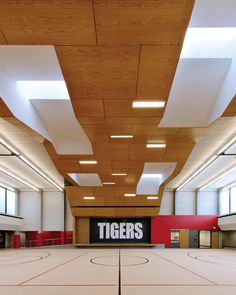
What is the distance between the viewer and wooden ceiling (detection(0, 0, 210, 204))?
14.5 feet

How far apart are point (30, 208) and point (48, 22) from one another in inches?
1282

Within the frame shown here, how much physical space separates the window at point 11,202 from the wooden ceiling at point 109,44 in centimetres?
2596

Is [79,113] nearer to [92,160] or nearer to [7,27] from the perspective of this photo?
[7,27]

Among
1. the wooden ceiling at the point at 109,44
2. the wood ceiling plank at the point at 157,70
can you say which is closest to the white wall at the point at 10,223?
A: the wooden ceiling at the point at 109,44

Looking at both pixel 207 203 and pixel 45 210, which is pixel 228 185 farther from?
pixel 45 210

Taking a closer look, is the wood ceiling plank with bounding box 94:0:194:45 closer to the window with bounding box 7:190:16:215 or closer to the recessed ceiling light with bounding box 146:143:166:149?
the recessed ceiling light with bounding box 146:143:166:149

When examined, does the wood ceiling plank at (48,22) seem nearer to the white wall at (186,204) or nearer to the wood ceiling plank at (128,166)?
the wood ceiling plank at (128,166)

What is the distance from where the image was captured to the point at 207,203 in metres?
34.7

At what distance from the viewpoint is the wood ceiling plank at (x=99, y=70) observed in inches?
222

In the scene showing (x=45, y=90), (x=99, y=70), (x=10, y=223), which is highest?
(x=45, y=90)

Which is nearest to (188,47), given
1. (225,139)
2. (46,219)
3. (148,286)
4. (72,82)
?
(72,82)

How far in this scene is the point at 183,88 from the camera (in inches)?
339

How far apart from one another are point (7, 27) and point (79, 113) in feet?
13.6

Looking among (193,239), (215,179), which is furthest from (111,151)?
(193,239)
